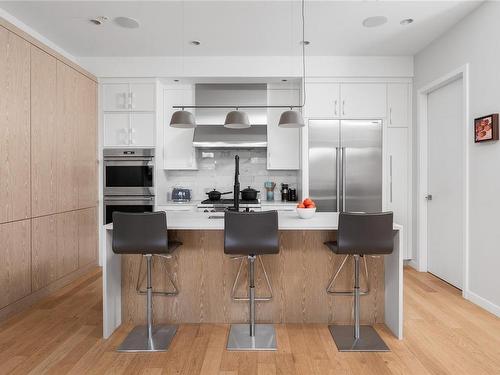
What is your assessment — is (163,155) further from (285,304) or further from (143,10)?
(285,304)

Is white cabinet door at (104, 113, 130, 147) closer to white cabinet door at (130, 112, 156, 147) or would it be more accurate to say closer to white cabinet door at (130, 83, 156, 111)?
white cabinet door at (130, 112, 156, 147)

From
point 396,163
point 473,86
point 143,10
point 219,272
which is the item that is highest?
point 143,10

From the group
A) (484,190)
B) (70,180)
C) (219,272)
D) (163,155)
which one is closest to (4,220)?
(70,180)

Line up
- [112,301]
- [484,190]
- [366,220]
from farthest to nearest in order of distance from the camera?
[484,190]
[112,301]
[366,220]

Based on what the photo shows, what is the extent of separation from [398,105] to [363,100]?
0.48m

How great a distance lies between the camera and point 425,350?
2.42 m

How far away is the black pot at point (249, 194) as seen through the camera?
486cm

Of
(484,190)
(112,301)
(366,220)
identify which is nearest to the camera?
(366,220)

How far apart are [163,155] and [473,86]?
12.5 ft

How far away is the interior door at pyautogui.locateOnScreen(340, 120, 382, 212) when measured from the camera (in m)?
4.62

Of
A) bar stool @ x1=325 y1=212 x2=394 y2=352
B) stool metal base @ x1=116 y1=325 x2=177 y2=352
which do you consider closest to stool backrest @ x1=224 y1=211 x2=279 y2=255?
bar stool @ x1=325 y1=212 x2=394 y2=352

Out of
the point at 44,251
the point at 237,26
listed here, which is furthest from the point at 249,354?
the point at 237,26

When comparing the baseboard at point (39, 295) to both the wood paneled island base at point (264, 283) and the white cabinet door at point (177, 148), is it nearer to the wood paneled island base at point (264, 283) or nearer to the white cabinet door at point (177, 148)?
the wood paneled island base at point (264, 283)

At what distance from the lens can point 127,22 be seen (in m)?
3.61
